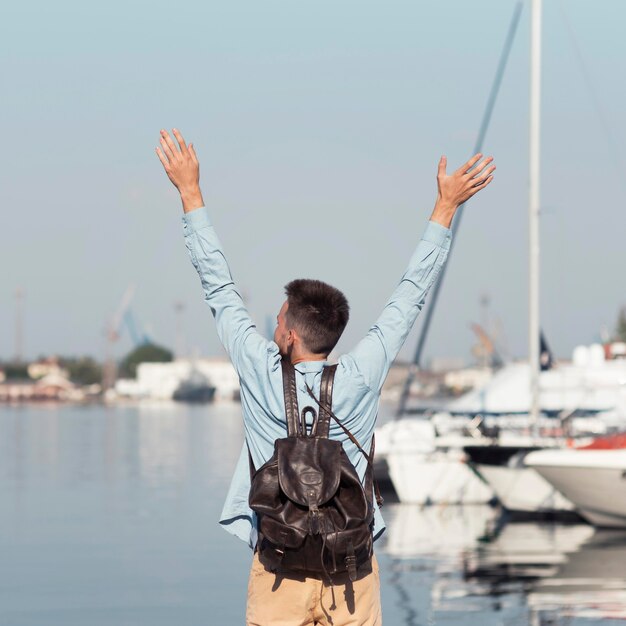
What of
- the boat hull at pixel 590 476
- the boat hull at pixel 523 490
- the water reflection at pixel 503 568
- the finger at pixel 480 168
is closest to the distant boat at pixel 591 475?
the boat hull at pixel 590 476

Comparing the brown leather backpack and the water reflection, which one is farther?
the water reflection

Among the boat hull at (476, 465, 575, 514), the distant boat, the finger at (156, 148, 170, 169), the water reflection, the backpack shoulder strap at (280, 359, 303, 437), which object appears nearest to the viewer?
the backpack shoulder strap at (280, 359, 303, 437)

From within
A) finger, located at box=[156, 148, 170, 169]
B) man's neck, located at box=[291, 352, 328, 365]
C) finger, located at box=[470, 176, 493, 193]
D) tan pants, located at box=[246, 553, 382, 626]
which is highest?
finger, located at box=[156, 148, 170, 169]

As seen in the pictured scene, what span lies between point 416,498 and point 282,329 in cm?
2051

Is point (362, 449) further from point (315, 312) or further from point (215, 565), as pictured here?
point (215, 565)

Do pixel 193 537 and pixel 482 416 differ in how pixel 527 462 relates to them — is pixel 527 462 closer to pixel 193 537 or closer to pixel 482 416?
pixel 193 537

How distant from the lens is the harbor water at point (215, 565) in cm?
1208

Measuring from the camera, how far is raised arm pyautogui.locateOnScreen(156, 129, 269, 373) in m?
4.18

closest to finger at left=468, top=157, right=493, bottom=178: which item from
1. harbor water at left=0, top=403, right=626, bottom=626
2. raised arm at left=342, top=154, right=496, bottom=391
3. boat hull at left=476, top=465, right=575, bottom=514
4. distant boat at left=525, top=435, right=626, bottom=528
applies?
raised arm at left=342, top=154, right=496, bottom=391

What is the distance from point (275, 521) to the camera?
3939 millimetres

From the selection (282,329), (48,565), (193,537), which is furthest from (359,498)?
(193,537)

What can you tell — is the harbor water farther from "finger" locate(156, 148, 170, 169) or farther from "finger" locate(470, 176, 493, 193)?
"finger" locate(156, 148, 170, 169)

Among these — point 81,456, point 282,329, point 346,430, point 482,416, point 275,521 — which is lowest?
point 81,456

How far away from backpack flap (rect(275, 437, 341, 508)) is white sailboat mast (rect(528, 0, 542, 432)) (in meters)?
19.3
